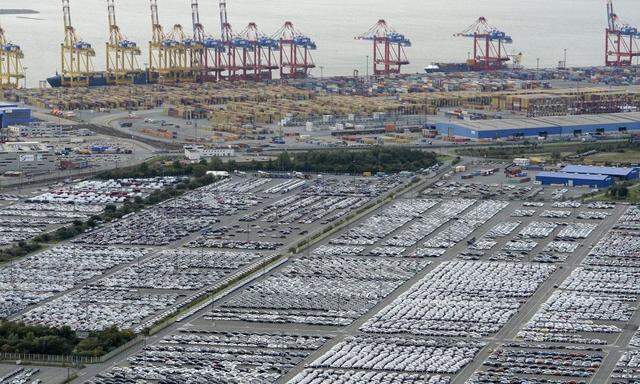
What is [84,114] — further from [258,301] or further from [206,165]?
[258,301]

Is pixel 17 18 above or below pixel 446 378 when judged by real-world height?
above

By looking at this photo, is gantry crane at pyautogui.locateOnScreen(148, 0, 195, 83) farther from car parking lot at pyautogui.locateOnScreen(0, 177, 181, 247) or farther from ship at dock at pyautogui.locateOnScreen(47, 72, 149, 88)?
car parking lot at pyautogui.locateOnScreen(0, 177, 181, 247)

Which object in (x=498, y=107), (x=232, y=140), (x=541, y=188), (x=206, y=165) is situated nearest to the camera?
(x=541, y=188)

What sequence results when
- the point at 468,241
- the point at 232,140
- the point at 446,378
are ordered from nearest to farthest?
the point at 446,378 → the point at 468,241 → the point at 232,140

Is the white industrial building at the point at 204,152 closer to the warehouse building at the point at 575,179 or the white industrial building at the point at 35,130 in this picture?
the white industrial building at the point at 35,130

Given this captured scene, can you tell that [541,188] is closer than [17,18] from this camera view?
Yes

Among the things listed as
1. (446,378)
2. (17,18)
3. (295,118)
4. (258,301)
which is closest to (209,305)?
(258,301)
